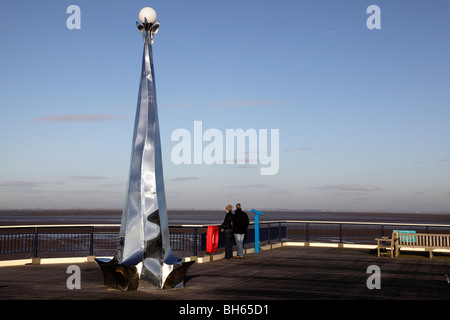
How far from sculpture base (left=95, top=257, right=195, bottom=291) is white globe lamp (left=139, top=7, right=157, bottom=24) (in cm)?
556

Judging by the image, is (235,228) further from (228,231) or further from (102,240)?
(102,240)

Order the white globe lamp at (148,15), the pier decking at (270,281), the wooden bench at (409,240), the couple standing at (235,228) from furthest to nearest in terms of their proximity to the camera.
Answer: the wooden bench at (409,240) < the couple standing at (235,228) < the white globe lamp at (148,15) < the pier decking at (270,281)

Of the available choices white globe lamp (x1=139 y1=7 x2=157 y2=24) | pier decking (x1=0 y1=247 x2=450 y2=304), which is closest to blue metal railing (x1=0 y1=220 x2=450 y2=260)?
pier decking (x1=0 y1=247 x2=450 y2=304)

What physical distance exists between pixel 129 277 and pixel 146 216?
4.43 ft

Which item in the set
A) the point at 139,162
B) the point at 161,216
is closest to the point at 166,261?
the point at 161,216

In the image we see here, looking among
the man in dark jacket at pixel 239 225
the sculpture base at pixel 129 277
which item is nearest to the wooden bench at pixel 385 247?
the man in dark jacket at pixel 239 225

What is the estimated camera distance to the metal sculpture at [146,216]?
1039 cm

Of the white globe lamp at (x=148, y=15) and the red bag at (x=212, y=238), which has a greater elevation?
the white globe lamp at (x=148, y=15)

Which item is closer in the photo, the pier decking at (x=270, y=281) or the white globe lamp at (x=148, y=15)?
the pier decking at (x=270, y=281)

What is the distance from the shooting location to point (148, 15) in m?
11.2

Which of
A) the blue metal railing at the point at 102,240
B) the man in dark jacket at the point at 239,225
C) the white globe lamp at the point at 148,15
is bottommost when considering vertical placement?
the blue metal railing at the point at 102,240

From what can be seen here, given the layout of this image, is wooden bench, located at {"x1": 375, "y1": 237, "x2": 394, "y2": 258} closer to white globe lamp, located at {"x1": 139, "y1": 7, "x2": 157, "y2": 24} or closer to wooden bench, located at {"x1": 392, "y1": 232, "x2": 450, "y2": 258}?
wooden bench, located at {"x1": 392, "y1": 232, "x2": 450, "y2": 258}

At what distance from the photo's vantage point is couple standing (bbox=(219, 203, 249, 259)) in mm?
16875

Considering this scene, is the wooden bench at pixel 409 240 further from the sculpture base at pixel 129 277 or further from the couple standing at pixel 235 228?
the sculpture base at pixel 129 277
